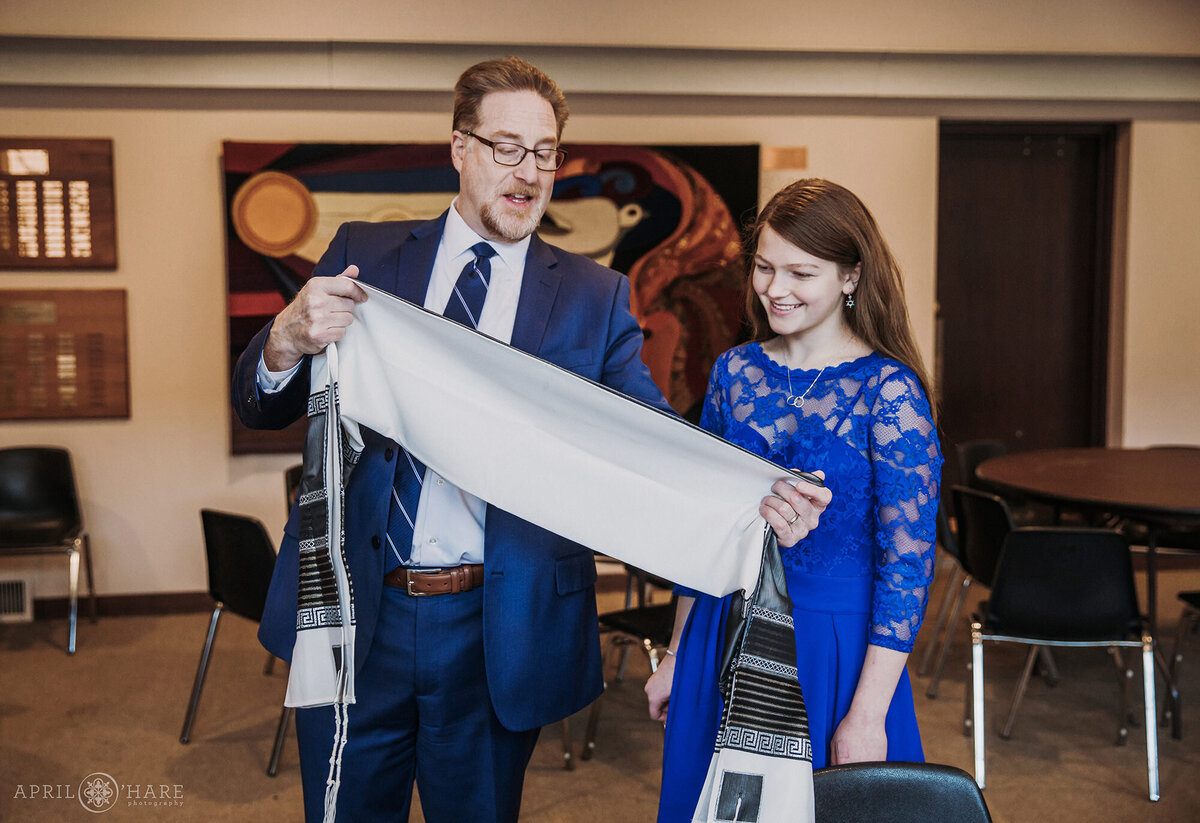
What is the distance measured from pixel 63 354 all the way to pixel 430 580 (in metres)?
4.23

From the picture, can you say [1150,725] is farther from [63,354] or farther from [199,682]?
[63,354]

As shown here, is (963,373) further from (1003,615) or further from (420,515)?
(420,515)

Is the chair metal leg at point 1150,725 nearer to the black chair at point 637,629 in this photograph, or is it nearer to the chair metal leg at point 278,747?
the black chair at point 637,629

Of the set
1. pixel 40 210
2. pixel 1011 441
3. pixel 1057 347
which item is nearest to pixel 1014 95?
pixel 1057 347

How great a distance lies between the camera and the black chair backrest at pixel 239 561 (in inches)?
129

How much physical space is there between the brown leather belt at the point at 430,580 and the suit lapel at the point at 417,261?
19.4 inches

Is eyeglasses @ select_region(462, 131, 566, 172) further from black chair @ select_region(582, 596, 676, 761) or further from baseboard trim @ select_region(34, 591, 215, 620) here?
baseboard trim @ select_region(34, 591, 215, 620)

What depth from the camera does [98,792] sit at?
10.6 ft

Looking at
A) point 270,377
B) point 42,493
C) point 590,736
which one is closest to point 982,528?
point 590,736

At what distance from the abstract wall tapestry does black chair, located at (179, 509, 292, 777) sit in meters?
1.73

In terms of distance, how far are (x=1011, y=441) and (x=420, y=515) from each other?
5340mm

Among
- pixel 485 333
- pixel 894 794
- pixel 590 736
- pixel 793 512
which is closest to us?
pixel 894 794

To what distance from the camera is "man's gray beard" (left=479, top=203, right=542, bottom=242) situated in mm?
1827

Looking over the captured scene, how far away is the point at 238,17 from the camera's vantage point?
508 cm
